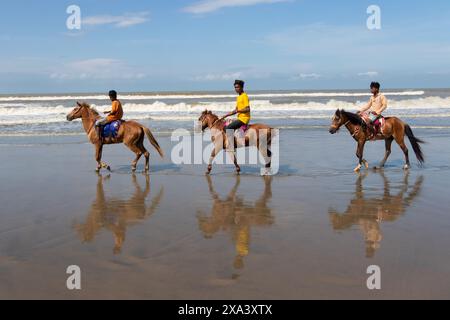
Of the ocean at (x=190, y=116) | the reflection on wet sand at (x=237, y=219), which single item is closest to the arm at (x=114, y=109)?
the reflection on wet sand at (x=237, y=219)

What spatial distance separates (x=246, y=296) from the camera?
13.0ft

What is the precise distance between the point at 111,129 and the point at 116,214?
471 centimetres

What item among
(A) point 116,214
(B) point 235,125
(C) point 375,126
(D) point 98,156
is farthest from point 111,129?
(C) point 375,126

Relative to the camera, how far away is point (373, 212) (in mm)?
6734

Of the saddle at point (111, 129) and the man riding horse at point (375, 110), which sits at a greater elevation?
the man riding horse at point (375, 110)

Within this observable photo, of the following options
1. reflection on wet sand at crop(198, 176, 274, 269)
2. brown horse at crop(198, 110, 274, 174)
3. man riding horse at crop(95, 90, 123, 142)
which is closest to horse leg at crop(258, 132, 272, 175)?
brown horse at crop(198, 110, 274, 174)

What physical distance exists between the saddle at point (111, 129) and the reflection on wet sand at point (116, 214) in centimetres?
263

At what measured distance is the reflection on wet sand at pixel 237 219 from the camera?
5.36 metres

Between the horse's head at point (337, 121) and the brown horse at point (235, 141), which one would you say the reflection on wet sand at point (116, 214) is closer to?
the brown horse at point (235, 141)

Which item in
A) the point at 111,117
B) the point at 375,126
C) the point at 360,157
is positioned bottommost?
the point at 360,157

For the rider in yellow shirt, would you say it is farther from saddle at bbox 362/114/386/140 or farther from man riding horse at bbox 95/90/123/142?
saddle at bbox 362/114/386/140

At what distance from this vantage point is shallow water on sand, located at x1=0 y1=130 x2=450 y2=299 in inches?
165

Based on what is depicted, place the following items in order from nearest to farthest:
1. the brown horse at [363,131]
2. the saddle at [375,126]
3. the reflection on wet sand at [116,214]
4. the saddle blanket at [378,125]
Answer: the reflection on wet sand at [116,214] → the brown horse at [363,131] → the saddle at [375,126] → the saddle blanket at [378,125]

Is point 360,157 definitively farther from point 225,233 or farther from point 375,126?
point 225,233
